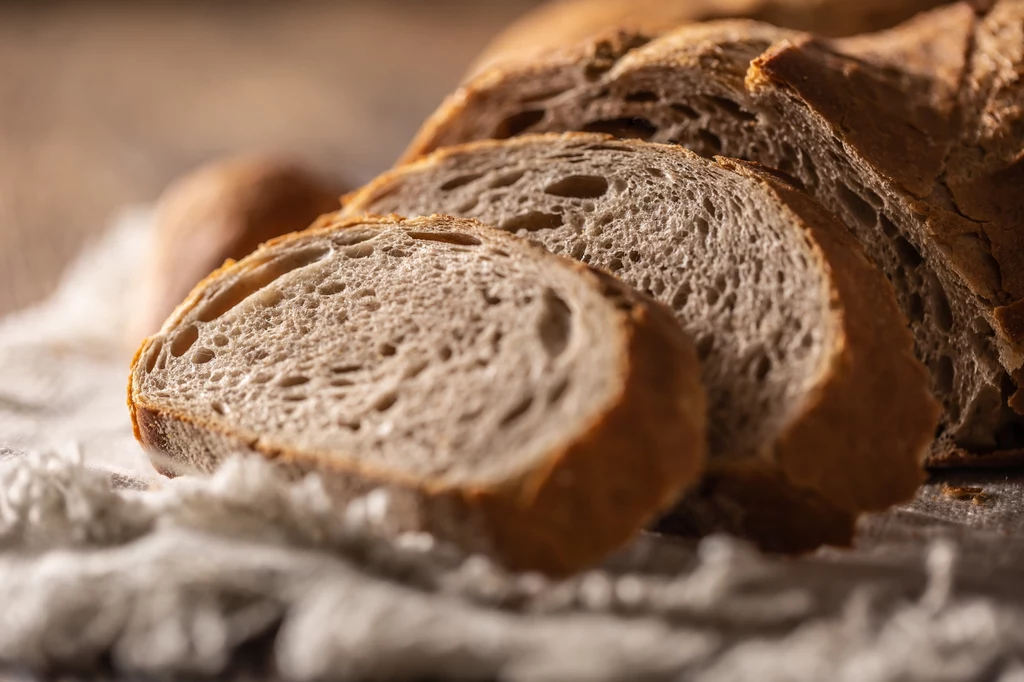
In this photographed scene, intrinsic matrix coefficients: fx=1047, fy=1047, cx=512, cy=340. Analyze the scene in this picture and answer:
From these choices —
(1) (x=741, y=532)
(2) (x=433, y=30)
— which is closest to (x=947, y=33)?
(1) (x=741, y=532)

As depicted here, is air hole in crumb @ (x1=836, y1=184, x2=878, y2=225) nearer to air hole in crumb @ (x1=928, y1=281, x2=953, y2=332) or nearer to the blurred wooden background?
air hole in crumb @ (x1=928, y1=281, x2=953, y2=332)

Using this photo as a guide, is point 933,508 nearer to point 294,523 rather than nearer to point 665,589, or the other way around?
point 665,589

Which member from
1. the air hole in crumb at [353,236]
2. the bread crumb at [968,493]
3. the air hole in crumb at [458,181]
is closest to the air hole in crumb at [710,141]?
the air hole in crumb at [458,181]

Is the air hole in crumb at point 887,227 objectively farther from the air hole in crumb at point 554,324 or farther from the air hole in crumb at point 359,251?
the air hole in crumb at point 359,251

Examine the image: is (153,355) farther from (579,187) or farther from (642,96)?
(642,96)

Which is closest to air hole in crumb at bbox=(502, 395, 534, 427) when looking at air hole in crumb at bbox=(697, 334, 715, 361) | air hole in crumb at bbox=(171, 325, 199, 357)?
air hole in crumb at bbox=(697, 334, 715, 361)

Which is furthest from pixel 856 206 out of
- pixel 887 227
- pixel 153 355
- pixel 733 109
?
pixel 153 355
